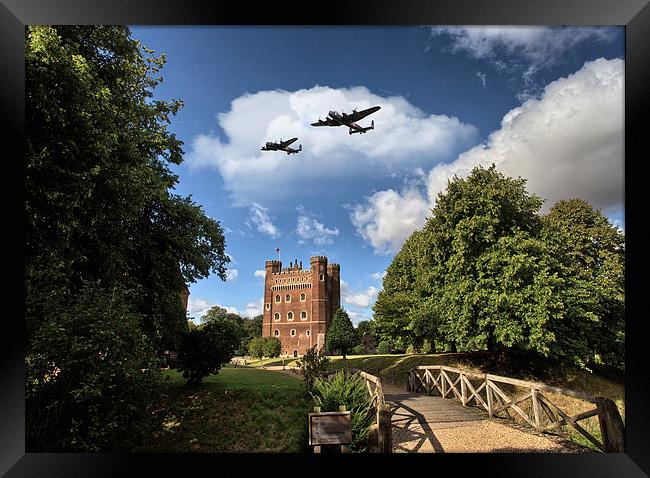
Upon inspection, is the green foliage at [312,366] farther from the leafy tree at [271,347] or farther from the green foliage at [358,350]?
the leafy tree at [271,347]

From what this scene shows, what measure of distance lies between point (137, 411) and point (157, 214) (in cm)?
443

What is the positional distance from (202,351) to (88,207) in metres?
3.94

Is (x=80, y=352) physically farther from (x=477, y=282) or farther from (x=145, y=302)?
(x=477, y=282)

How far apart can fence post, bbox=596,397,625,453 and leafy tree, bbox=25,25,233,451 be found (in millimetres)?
5192

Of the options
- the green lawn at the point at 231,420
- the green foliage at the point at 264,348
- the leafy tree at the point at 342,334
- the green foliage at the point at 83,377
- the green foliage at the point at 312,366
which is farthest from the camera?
the green foliage at the point at 264,348

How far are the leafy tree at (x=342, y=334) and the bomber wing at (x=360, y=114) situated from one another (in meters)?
14.8

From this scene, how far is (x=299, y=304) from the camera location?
28.4 meters

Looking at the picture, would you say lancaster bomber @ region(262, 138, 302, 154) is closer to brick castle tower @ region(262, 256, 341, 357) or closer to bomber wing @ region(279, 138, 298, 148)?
bomber wing @ region(279, 138, 298, 148)

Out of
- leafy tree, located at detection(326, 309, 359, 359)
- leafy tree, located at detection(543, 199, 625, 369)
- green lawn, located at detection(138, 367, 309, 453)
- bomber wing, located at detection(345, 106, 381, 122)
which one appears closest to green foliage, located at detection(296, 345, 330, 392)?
green lawn, located at detection(138, 367, 309, 453)

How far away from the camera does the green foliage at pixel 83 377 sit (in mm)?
3951

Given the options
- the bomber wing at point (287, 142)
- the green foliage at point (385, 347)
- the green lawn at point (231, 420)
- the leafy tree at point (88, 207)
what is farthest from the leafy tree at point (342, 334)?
the bomber wing at point (287, 142)

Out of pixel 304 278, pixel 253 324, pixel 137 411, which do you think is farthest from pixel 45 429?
pixel 253 324

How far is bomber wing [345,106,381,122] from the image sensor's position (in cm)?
785

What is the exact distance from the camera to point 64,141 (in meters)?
4.89
